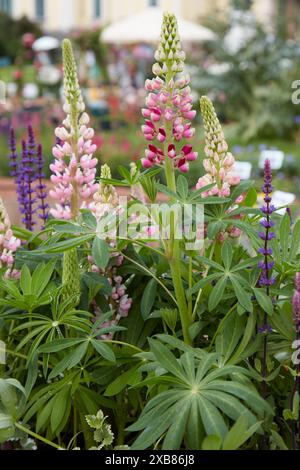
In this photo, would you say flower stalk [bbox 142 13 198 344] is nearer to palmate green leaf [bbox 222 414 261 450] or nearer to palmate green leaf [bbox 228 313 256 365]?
palmate green leaf [bbox 228 313 256 365]

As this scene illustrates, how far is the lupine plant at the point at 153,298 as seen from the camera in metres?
1.57

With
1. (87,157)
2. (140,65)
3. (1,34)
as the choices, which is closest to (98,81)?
(140,65)

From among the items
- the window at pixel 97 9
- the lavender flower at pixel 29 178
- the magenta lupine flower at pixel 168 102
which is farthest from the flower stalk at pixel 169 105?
the window at pixel 97 9

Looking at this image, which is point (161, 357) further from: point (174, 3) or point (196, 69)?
point (174, 3)

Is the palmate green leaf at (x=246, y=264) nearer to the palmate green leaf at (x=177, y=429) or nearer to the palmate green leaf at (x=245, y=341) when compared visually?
the palmate green leaf at (x=245, y=341)

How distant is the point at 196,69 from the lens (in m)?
16.1

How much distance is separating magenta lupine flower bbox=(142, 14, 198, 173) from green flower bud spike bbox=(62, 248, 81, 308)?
232 mm

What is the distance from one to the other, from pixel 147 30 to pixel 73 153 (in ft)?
48.9

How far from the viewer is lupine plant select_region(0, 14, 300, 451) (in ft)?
5.14

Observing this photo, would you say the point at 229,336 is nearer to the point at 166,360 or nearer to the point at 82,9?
the point at 166,360

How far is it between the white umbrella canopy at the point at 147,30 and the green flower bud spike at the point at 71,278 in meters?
14.2

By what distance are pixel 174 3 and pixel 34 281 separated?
39506 mm

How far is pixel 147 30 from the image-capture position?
53.8 ft

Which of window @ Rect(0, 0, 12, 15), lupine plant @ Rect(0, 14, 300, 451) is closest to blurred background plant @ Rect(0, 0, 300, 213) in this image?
lupine plant @ Rect(0, 14, 300, 451)
